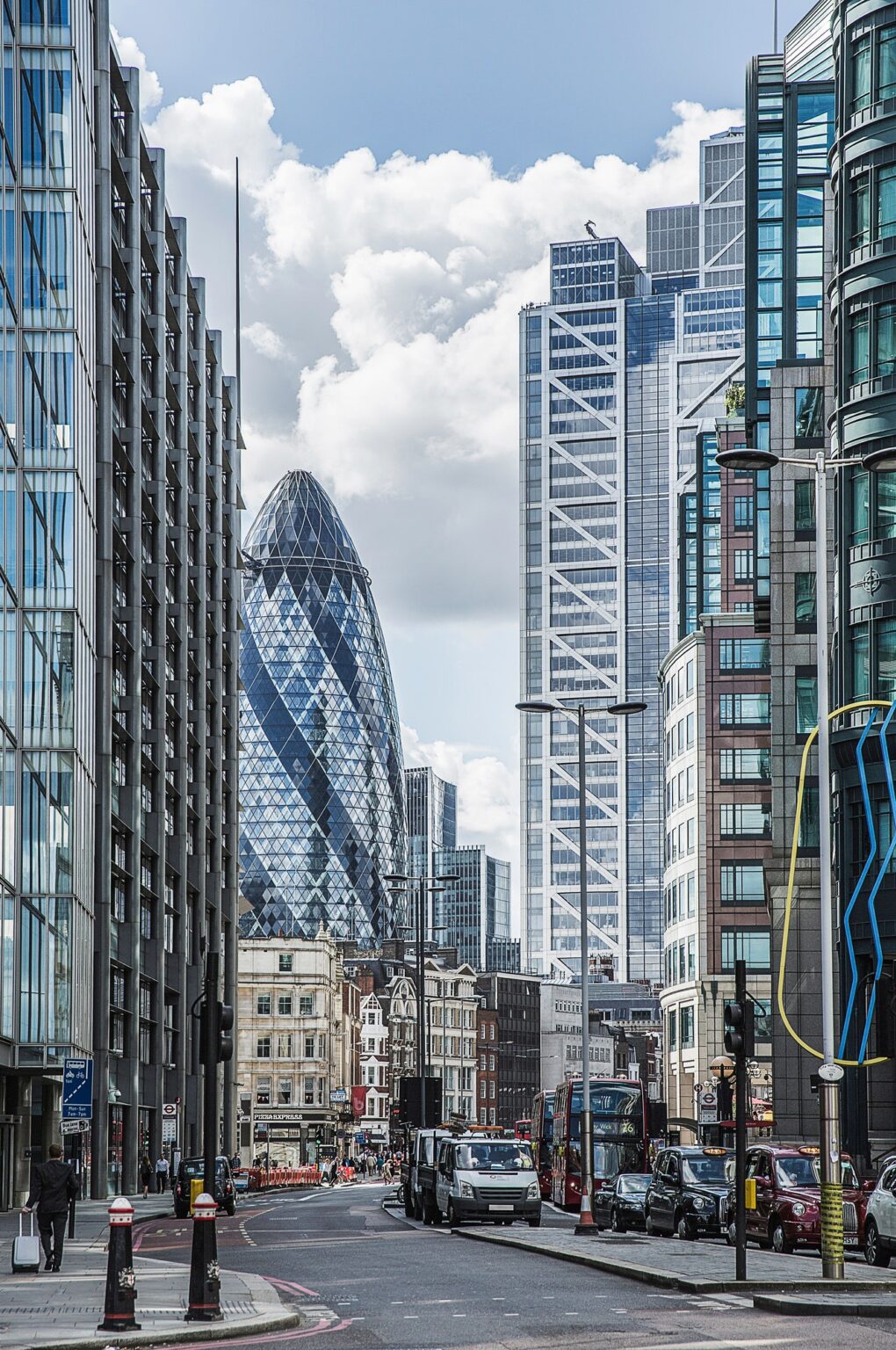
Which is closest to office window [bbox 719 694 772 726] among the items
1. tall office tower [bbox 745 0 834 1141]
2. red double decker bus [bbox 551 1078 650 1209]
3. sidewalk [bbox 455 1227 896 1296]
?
tall office tower [bbox 745 0 834 1141]

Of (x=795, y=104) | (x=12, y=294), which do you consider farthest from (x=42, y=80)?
(x=795, y=104)

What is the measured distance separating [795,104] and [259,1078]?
104949 millimetres

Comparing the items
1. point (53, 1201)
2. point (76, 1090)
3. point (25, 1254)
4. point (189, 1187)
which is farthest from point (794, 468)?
point (25, 1254)

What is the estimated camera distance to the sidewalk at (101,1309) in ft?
56.9

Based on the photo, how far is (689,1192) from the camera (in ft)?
129

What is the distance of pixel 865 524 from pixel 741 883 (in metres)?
52.1

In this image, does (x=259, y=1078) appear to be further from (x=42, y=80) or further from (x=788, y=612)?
(x=42, y=80)

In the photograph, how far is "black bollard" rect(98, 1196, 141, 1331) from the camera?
17969 mm

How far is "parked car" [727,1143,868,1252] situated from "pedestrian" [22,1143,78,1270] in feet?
42.1

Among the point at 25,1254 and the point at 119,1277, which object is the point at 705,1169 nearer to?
the point at 25,1254

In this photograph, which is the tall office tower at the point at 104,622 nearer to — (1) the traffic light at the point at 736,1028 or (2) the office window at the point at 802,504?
(1) the traffic light at the point at 736,1028

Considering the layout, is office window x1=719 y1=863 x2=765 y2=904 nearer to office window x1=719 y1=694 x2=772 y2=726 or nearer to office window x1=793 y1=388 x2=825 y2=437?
office window x1=719 y1=694 x2=772 y2=726

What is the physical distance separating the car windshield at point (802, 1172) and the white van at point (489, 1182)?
A: 8.09 meters

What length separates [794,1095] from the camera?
64250 mm
